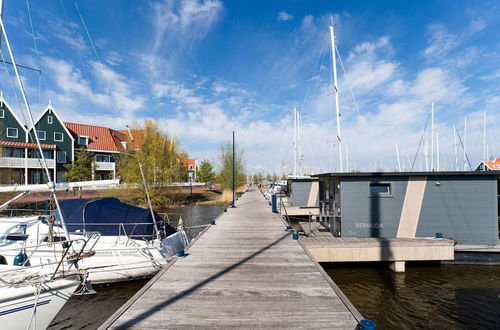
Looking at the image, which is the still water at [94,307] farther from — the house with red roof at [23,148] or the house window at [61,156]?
the house window at [61,156]

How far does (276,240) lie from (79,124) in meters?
41.7

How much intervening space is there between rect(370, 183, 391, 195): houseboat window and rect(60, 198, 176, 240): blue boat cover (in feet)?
32.3

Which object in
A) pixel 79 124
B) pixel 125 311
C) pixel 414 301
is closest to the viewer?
pixel 125 311

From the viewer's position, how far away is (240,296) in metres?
3.97

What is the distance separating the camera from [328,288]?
167 inches

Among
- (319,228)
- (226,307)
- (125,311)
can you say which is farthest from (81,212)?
(319,228)

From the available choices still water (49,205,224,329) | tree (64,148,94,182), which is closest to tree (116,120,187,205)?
tree (64,148,94,182)

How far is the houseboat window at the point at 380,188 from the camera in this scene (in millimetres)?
10484

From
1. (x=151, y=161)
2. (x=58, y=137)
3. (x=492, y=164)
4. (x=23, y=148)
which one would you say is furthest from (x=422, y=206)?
(x=492, y=164)

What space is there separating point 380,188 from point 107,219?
12.4 meters

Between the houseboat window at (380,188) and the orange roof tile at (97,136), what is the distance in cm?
3542

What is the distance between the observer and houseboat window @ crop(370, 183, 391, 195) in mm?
10484

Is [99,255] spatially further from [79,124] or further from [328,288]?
[79,124]

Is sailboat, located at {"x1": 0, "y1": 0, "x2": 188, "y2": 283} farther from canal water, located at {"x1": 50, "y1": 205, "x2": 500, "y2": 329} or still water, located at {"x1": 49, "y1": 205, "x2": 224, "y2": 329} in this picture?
canal water, located at {"x1": 50, "y1": 205, "x2": 500, "y2": 329}
